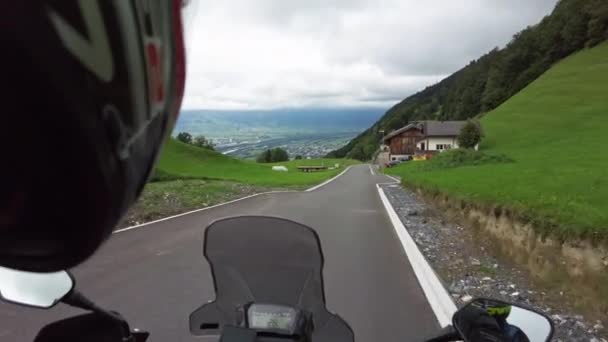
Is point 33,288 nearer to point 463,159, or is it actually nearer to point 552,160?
point 552,160

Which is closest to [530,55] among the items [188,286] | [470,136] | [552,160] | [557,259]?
[470,136]

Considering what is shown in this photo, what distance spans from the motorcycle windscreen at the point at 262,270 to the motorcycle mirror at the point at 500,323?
474 mm

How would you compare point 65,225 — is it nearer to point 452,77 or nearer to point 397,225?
point 397,225

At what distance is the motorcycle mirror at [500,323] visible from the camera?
1.41m

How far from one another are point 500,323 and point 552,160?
25.1 metres

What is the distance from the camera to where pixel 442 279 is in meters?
6.79

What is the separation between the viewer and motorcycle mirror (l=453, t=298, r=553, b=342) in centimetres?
141

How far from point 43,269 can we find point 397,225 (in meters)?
12.5

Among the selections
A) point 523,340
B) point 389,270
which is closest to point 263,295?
point 523,340

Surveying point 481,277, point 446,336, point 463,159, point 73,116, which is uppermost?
point 73,116

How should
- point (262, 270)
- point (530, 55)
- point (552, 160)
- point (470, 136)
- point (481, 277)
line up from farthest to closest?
point (530, 55)
point (470, 136)
point (552, 160)
point (481, 277)
point (262, 270)

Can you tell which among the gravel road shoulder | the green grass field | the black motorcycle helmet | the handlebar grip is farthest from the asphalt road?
the green grass field

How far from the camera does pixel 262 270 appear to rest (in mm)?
1951

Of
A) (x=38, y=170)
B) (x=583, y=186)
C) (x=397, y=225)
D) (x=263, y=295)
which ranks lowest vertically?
(x=397, y=225)
